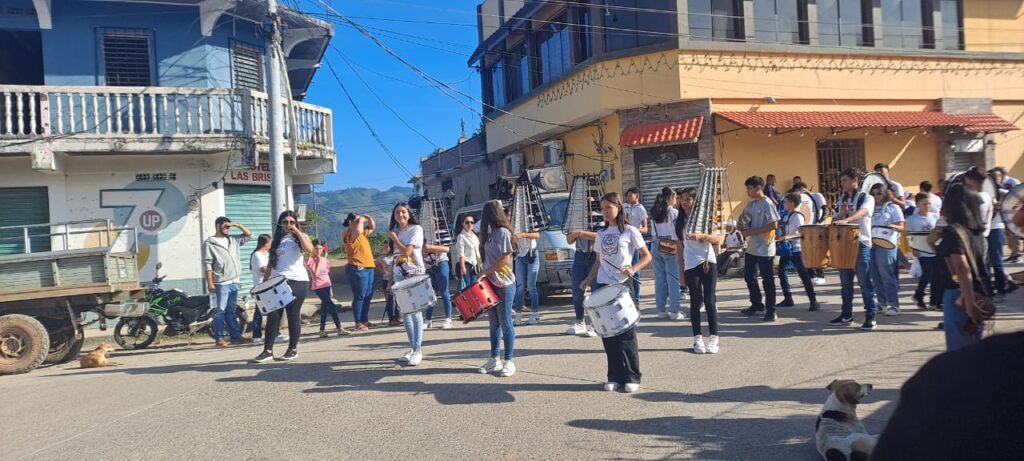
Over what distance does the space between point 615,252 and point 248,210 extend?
1206 cm

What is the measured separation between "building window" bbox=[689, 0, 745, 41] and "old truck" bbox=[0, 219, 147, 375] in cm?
1323

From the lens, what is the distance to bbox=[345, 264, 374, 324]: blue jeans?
1105 centimetres

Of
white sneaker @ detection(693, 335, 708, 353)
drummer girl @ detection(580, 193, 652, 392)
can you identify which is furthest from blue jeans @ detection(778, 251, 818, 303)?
drummer girl @ detection(580, 193, 652, 392)

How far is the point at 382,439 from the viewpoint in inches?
207

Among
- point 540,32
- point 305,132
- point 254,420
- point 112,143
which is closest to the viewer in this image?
point 254,420

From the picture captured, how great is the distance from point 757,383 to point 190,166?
12951mm

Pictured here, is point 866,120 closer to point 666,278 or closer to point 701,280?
point 666,278

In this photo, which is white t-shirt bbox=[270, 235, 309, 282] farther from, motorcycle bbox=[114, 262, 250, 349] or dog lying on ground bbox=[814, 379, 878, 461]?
dog lying on ground bbox=[814, 379, 878, 461]

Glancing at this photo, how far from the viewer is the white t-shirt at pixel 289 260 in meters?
8.27

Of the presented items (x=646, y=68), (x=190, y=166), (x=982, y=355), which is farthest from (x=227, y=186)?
(x=982, y=355)

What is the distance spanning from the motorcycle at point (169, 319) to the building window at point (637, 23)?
36.7ft

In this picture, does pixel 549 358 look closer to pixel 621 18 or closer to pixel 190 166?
pixel 190 166

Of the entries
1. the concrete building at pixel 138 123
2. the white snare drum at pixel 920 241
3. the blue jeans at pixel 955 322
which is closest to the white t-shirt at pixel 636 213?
the white snare drum at pixel 920 241

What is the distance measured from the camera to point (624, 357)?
612cm
